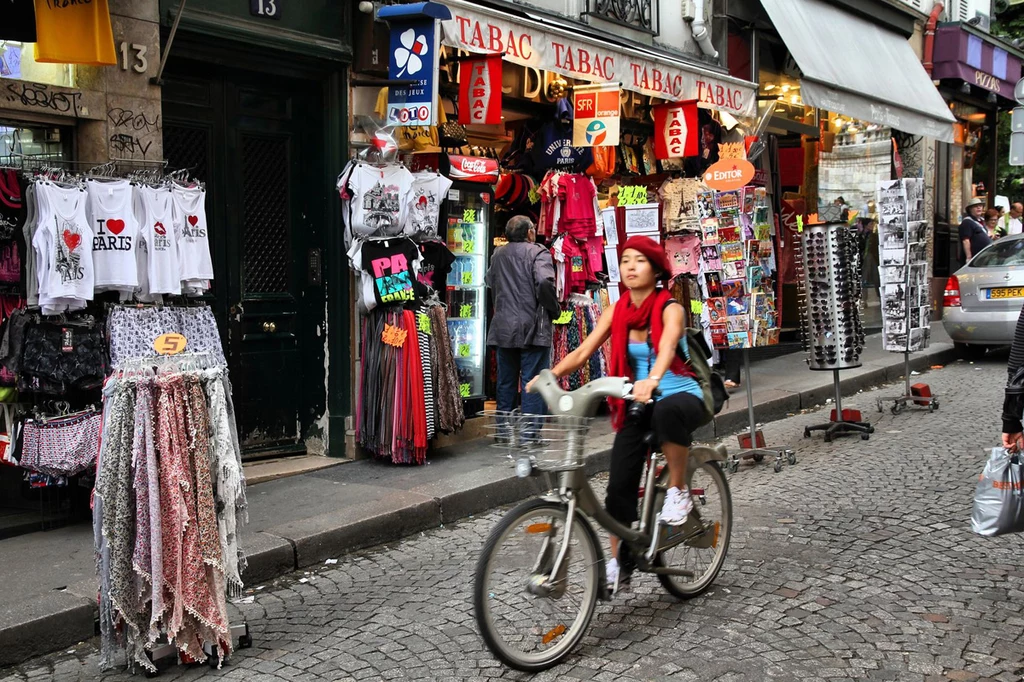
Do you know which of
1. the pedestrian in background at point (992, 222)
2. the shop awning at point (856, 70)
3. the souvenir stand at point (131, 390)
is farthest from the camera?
the pedestrian in background at point (992, 222)

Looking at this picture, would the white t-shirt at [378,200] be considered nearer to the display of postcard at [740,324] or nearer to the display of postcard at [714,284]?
the display of postcard at [714,284]

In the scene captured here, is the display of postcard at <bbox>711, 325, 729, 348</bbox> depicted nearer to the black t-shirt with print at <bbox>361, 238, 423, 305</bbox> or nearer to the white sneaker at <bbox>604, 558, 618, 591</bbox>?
the black t-shirt with print at <bbox>361, 238, 423, 305</bbox>

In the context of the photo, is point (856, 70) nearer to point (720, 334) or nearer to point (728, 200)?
point (728, 200)

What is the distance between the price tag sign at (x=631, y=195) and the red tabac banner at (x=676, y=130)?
807 mm

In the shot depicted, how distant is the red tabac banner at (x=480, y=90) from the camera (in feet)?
27.5

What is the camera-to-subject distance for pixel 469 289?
9.21 metres

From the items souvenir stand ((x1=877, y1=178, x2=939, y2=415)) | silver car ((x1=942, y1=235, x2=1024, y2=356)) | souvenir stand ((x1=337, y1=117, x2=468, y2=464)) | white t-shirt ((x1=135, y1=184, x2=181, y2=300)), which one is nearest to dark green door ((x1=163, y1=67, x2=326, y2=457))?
souvenir stand ((x1=337, y1=117, x2=468, y2=464))

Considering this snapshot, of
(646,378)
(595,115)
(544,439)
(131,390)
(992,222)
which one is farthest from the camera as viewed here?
(992,222)

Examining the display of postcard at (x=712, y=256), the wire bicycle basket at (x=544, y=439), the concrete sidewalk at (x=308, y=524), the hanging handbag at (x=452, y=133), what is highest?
the hanging handbag at (x=452, y=133)

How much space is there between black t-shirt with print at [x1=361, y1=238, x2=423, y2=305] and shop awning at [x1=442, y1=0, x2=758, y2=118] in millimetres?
1644

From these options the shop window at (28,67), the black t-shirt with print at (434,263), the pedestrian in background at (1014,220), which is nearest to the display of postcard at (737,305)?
the black t-shirt with print at (434,263)

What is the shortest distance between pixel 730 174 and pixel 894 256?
290cm

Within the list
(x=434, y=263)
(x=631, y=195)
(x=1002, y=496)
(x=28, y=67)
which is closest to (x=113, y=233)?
(x=28, y=67)

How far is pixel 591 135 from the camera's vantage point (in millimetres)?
9352
